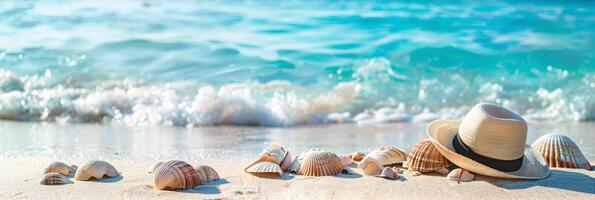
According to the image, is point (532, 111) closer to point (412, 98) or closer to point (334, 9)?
point (412, 98)

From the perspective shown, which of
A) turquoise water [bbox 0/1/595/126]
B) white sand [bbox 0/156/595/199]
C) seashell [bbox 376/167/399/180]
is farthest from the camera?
turquoise water [bbox 0/1/595/126]

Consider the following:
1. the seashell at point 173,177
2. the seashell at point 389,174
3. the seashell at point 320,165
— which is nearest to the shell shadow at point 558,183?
the seashell at point 389,174

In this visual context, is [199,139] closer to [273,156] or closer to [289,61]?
[273,156]

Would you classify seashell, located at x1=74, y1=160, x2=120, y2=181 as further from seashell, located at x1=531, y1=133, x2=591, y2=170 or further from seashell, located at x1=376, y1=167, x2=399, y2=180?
seashell, located at x1=531, y1=133, x2=591, y2=170

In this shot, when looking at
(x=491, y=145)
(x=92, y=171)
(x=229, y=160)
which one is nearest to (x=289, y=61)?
(x=229, y=160)

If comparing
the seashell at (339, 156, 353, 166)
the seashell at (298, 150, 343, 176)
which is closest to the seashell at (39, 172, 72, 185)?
the seashell at (298, 150, 343, 176)
